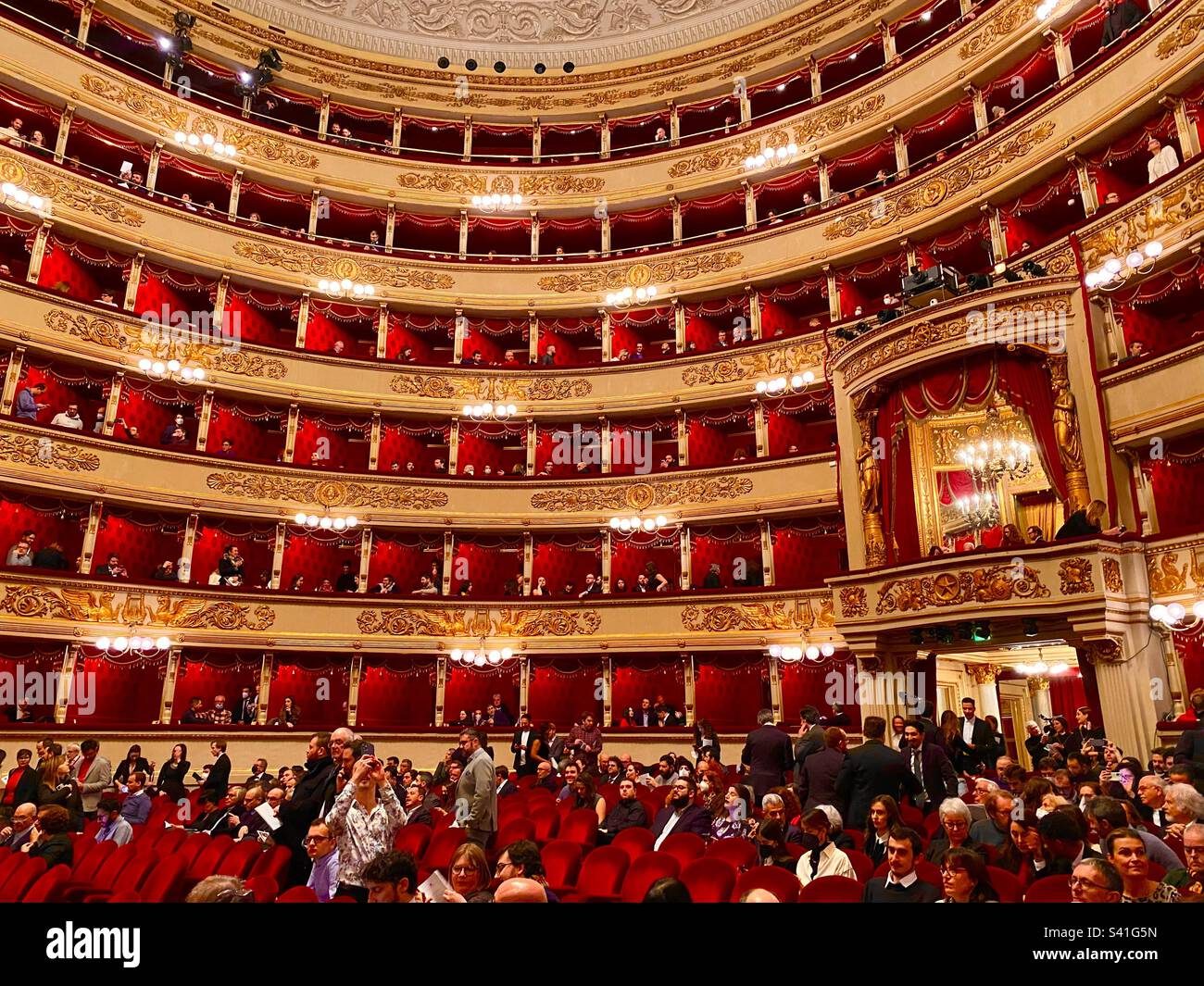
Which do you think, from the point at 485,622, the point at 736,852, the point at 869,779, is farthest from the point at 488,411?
the point at 736,852

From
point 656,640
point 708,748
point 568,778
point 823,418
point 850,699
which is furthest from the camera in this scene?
point 823,418

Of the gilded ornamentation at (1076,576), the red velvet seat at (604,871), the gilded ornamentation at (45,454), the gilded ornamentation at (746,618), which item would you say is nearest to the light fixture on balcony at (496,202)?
the gilded ornamentation at (45,454)

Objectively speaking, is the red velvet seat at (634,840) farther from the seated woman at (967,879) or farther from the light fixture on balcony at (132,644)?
the light fixture on balcony at (132,644)

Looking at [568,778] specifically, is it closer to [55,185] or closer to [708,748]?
[708,748]

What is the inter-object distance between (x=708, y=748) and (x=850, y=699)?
20.7 ft

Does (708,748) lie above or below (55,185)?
below

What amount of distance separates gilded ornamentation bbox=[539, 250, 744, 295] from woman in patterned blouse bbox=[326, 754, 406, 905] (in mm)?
16152

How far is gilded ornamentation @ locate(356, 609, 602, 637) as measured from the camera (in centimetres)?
1636

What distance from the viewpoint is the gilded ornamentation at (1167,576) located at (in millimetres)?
9570

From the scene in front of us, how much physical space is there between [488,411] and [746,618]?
7.41 meters

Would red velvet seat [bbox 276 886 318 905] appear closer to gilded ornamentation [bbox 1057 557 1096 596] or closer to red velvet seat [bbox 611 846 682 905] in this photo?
red velvet seat [bbox 611 846 682 905]

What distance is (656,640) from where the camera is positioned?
15.8m

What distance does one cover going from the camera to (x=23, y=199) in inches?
572

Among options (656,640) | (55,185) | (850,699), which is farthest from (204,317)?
(850,699)
